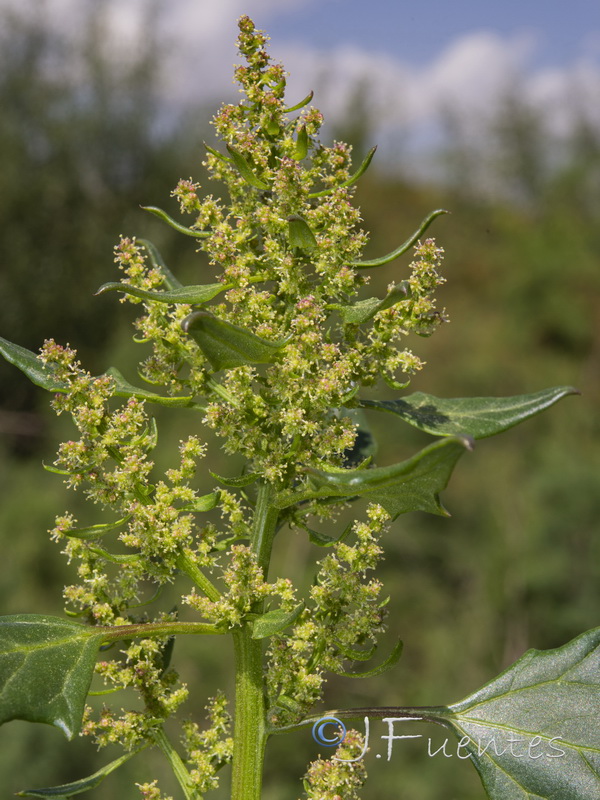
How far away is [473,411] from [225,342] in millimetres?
431

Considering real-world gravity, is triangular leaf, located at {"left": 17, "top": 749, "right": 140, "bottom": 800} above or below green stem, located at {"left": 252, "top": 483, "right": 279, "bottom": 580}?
below

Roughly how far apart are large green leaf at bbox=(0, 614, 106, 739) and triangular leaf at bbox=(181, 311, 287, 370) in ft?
1.49

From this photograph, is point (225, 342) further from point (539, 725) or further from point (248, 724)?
point (539, 725)

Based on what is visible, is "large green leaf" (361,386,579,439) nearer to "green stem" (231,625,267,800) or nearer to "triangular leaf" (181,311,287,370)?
"triangular leaf" (181,311,287,370)

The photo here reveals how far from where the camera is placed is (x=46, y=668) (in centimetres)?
111

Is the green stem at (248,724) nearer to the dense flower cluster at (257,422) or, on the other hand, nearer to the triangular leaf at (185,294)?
the dense flower cluster at (257,422)

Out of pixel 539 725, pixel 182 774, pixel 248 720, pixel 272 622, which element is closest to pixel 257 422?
pixel 272 622

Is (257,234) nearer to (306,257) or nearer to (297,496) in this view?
(306,257)

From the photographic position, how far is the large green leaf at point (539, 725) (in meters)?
1.22

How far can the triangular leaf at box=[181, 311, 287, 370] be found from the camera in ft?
3.33

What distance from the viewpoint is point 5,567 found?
40.6 feet

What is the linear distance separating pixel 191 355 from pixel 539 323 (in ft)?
70.0

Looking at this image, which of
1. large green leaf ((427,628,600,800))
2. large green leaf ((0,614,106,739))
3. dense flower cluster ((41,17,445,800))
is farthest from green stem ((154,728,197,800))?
large green leaf ((427,628,600,800))

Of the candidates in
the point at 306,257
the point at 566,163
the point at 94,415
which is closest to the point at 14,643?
the point at 94,415
